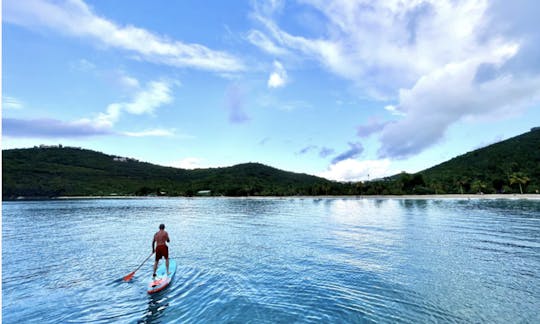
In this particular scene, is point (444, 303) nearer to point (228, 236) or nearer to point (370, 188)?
point (228, 236)

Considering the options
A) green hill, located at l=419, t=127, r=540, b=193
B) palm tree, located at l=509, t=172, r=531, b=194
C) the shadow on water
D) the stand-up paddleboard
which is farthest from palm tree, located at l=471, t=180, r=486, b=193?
the shadow on water

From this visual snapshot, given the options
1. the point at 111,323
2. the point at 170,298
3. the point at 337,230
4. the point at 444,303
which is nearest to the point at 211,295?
the point at 170,298

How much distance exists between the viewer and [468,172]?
514 feet

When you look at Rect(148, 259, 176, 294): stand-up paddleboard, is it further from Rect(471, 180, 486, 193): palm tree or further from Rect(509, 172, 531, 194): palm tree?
Rect(471, 180, 486, 193): palm tree

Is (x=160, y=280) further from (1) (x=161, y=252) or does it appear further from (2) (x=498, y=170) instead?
(2) (x=498, y=170)

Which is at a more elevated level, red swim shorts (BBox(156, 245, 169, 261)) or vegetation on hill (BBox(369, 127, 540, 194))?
vegetation on hill (BBox(369, 127, 540, 194))

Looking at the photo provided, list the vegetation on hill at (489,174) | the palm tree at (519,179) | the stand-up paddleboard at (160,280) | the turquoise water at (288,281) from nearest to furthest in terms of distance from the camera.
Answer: the turquoise water at (288,281), the stand-up paddleboard at (160,280), the palm tree at (519,179), the vegetation on hill at (489,174)

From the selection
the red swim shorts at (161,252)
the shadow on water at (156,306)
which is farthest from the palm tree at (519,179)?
the shadow on water at (156,306)

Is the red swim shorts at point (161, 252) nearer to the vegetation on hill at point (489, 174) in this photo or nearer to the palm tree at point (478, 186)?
the vegetation on hill at point (489, 174)

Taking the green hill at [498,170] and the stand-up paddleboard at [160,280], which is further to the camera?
the green hill at [498,170]

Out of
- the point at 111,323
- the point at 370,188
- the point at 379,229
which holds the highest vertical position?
the point at 370,188

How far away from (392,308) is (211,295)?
399 inches

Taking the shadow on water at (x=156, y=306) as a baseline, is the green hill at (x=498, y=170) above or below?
above

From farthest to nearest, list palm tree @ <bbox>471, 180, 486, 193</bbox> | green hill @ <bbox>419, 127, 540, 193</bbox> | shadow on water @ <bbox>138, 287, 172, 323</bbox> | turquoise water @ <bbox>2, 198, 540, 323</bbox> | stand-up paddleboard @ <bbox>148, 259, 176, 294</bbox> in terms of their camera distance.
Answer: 1. palm tree @ <bbox>471, 180, 486, 193</bbox>
2. green hill @ <bbox>419, 127, 540, 193</bbox>
3. stand-up paddleboard @ <bbox>148, 259, 176, 294</bbox>
4. turquoise water @ <bbox>2, 198, 540, 323</bbox>
5. shadow on water @ <bbox>138, 287, 172, 323</bbox>
